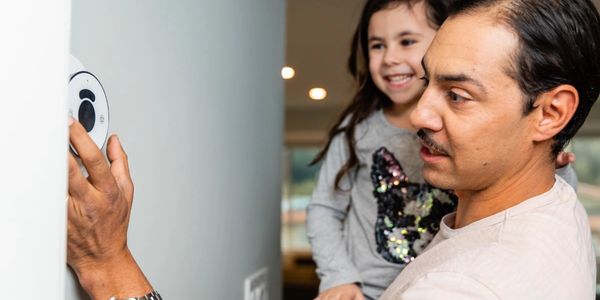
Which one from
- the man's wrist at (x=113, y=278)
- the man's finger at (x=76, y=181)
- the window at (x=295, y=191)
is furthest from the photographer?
the window at (x=295, y=191)

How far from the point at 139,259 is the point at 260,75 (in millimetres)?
679

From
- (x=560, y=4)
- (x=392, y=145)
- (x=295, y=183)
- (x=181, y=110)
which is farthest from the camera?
(x=295, y=183)

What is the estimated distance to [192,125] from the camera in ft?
3.41

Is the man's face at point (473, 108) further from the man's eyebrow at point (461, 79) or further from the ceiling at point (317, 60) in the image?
the ceiling at point (317, 60)

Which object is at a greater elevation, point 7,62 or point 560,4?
point 560,4

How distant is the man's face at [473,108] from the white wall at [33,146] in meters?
0.57

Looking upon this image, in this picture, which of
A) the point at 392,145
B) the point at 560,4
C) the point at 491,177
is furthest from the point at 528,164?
the point at 392,145

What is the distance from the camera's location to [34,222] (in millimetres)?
456

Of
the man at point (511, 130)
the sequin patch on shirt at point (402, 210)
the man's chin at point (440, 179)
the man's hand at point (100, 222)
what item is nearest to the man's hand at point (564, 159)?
the sequin patch on shirt at point (402, 210)

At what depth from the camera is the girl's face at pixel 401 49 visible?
143 cm

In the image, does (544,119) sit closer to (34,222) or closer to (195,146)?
(195,146)

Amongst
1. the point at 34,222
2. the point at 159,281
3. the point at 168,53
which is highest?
the point at 168,53

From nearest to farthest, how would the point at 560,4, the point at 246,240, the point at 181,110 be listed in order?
the point at 560,4 < the point at 181,110 < the point at 246,240

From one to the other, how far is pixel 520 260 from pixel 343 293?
0.67 m
